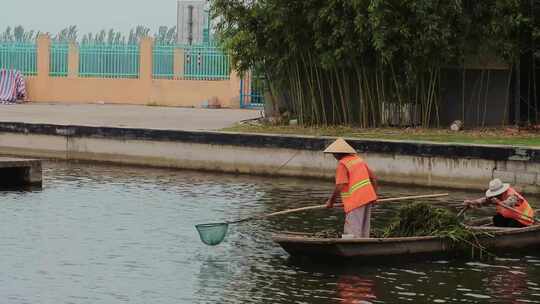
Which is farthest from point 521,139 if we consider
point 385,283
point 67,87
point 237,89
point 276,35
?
point 67,87

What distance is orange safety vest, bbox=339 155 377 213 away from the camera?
15.8m

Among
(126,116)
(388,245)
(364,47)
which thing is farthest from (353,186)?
(126,116)

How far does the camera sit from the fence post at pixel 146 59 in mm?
40781

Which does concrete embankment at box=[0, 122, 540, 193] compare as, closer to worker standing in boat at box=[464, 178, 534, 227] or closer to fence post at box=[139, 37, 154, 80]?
worker standing in boat at box=[464, 178, 534, 227]

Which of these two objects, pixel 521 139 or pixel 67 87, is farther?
pixel 67 87

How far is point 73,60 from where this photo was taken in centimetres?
4219

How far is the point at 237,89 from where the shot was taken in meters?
39.5

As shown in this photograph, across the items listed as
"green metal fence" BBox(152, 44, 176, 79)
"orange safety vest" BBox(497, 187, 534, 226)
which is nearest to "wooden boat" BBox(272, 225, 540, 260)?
"orange safety vest" BBox(497, 187, 534, 226)

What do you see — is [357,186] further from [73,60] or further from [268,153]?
[73,60]

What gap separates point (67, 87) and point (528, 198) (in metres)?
22.6

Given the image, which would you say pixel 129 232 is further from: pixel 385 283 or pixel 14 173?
pixel 14 173

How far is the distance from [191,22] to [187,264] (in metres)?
29.9

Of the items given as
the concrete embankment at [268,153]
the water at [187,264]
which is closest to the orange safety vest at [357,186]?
the water at [187,264]

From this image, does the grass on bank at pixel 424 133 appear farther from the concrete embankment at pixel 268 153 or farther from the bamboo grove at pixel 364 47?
the concrete embankment at pixel 268 153
